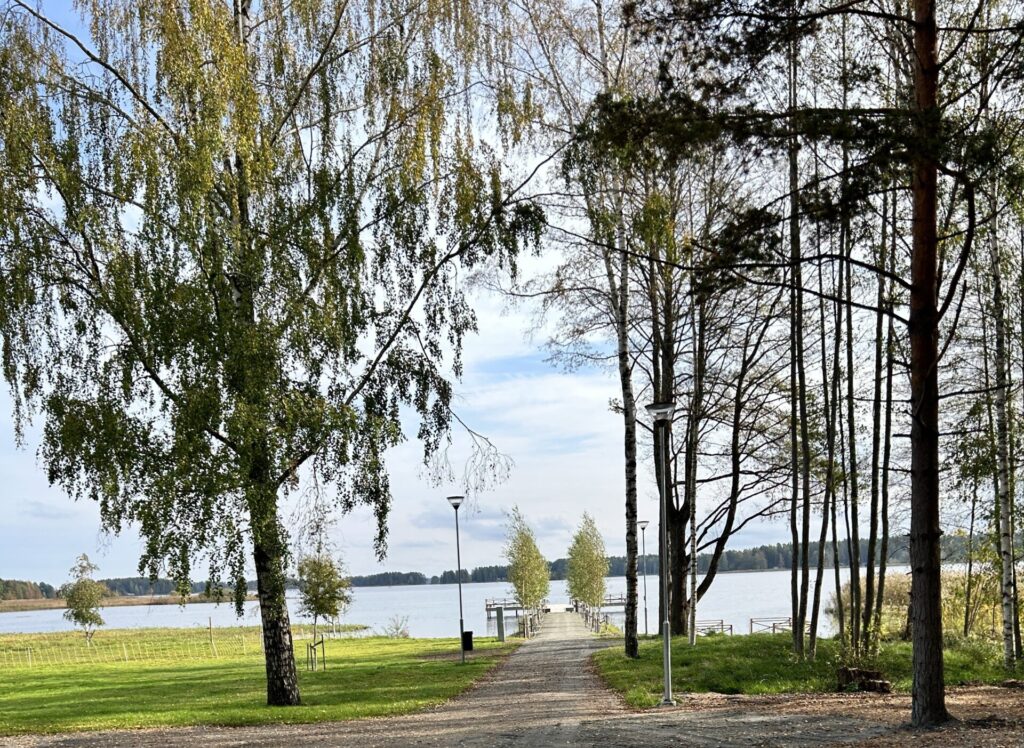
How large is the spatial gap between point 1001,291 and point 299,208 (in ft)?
40.8

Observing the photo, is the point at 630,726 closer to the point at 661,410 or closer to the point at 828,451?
the point at 661,410

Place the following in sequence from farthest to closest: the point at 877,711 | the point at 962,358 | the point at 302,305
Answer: the point at 962,358
the point at 302,305
the point at 877,711

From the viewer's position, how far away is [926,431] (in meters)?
10.5

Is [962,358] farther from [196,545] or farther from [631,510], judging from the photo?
[196,545]

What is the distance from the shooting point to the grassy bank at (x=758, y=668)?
16.4 m

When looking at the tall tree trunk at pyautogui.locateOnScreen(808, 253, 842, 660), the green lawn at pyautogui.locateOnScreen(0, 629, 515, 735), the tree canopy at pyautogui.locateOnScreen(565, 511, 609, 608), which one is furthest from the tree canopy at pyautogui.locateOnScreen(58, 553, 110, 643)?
the tall tree trunk at pyautogui.locateOnScreen(808, 253, 842, 660)

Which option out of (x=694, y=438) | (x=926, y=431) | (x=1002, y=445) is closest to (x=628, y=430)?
(x=694, y=438)

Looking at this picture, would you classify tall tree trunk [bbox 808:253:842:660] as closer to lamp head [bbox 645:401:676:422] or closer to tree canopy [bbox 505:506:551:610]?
lamp head [bbox 645:401:676:422]

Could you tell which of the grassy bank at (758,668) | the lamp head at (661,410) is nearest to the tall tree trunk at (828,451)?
the grassy bank at (758,668)

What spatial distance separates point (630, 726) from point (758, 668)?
7180 mm

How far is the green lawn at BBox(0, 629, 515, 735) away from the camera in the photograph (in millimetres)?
15266

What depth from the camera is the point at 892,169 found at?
10094 mm

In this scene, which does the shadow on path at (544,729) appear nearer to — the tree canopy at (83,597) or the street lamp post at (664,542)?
the street lamp post at (664,542)

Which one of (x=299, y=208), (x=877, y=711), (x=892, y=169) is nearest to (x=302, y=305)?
(x=299, y=208)
